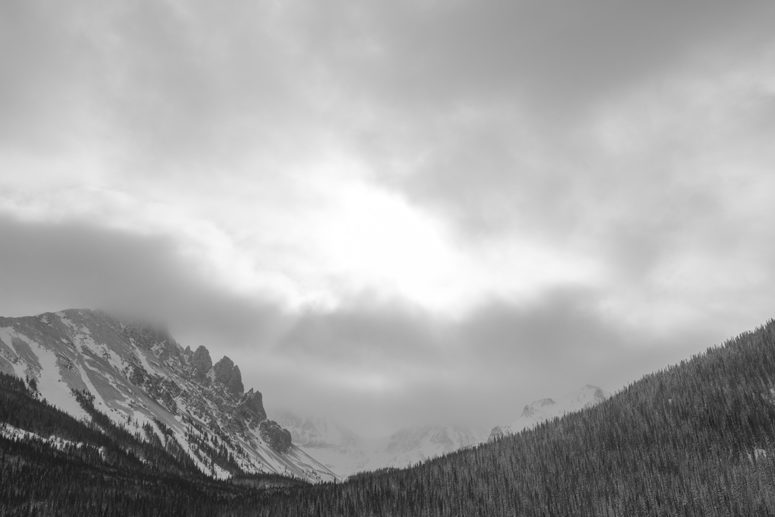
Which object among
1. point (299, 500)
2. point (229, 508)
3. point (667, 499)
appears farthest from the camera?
point (229, 508)

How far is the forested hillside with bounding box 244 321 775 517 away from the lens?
70356mm

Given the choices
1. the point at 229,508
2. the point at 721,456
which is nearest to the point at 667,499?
the point at 721,456

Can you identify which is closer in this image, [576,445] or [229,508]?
[576,445]

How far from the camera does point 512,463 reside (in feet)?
371

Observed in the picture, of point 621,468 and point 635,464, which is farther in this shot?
point 621,468

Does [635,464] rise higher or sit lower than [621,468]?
higher

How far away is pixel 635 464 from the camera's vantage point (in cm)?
8825

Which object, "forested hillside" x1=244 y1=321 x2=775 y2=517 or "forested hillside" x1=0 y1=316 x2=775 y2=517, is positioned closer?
"forested hillside" x1=244 y1=321 x2=775 y2=517

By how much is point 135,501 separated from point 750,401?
15888cm

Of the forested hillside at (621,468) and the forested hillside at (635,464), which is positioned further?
the forested hillside at (621,468)

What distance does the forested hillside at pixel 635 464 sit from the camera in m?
70.4

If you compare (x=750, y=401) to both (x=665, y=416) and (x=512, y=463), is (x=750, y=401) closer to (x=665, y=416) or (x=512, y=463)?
(x=665, y=416)

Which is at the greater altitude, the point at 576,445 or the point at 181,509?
the point at 576,445

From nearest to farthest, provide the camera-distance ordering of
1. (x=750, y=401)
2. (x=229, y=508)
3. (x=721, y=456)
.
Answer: (x=721, y=456) < (x=750, y=401) < (x=229, y=508)
